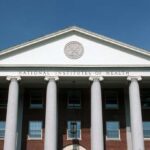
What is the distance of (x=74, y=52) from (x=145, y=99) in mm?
9804

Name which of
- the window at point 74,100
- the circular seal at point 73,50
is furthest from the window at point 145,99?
the circular seal at point 73,50

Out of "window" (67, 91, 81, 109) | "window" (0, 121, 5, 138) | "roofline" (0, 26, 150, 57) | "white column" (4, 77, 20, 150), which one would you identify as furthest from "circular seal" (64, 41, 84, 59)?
"window" (0, 121, 5, 138)

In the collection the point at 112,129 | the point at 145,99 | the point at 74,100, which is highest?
the point at 145,99

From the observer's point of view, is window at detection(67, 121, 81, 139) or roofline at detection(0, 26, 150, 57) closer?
roofline at detection(0, 26, 150, 57)

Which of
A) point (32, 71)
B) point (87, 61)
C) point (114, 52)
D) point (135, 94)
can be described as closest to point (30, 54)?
point (32, 71)

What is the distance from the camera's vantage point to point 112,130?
131 feet

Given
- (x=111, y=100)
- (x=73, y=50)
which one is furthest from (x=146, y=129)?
(x=73, y=50)

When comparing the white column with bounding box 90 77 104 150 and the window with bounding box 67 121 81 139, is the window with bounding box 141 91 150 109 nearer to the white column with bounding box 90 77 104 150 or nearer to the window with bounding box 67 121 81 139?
the white column with bounding box 90 77 104 150

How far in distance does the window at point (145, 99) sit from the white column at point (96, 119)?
275 inches

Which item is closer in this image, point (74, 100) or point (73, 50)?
point (73, 50)

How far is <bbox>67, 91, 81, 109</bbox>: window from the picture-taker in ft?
134

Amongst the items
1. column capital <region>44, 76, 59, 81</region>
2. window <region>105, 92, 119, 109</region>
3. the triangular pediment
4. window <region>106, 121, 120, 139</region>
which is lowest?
window <region>106, 121, 120, 139</region>

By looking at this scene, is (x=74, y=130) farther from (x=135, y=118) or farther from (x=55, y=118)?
(x=135, y=118)

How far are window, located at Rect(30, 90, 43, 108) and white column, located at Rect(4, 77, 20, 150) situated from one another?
4813 mm
